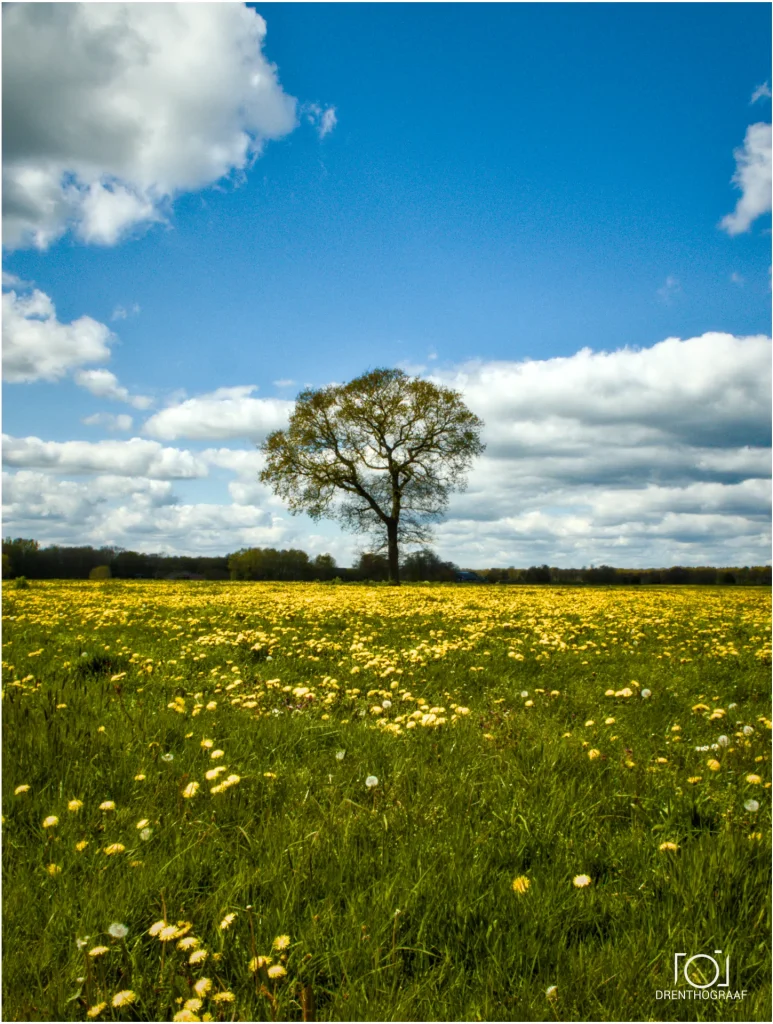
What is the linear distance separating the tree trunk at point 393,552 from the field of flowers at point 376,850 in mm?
33604

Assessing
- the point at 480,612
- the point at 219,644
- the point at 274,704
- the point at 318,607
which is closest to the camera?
the point at 274,704

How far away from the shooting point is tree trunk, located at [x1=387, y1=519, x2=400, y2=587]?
41.0 metres

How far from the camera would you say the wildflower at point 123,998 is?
2.34m

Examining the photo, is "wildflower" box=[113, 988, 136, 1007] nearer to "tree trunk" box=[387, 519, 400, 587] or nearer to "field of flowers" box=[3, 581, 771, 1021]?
"field of flowers" box=[3, 581, 771, 1021]

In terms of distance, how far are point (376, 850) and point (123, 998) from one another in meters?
1.41

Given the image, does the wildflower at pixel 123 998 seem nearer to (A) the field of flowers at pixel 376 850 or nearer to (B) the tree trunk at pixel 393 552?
(A) the field of flowers at pixel 376 850

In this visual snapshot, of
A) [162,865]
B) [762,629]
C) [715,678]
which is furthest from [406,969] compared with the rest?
[762,629]

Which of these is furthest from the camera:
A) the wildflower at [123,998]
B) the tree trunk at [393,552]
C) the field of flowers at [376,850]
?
the tree trunk at [393,552]

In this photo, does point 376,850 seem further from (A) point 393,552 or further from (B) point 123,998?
(A) point 393,552

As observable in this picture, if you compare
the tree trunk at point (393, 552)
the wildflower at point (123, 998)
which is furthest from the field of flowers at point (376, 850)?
the tree trunk at point (393, 552)

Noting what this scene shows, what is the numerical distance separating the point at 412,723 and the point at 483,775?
3.58ft

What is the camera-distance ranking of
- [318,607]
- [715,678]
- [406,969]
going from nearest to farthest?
1. [406,969]
2. [715,678]
3. [318,607]

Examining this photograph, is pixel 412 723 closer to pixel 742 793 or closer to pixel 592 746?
pixel 592 746

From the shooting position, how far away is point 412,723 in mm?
5441
